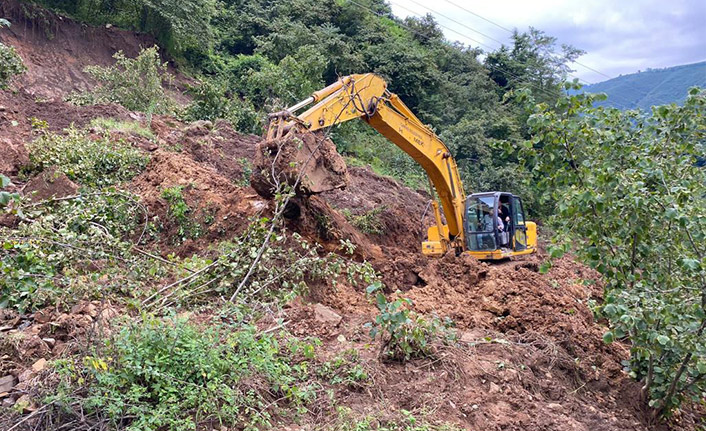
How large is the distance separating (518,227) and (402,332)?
19.0ft

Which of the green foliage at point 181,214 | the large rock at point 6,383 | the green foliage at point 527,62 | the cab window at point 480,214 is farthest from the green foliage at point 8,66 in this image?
the green foliage at point 527,62

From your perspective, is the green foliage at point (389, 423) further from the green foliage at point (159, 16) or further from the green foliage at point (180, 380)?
the green foliage at point (159, 16)

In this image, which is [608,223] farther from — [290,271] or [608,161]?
[290,271]

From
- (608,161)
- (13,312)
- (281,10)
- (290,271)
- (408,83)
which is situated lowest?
(13,312)

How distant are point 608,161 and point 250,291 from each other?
3.86 metres

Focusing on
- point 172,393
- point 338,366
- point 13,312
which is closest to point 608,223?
point 338,366

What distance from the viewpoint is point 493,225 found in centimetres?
918

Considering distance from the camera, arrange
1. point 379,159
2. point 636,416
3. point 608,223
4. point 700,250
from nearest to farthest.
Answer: point 700,250, point 608,223, point 636,416, point 379,159

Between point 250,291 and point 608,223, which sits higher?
point 608,223

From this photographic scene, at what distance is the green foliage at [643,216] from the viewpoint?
4039 millimetres

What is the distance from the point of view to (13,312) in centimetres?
446

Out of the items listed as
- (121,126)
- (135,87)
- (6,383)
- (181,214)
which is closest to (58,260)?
(6,383)

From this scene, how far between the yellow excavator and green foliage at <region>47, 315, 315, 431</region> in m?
4.36

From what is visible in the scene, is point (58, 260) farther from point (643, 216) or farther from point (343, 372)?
point (643, 216)
